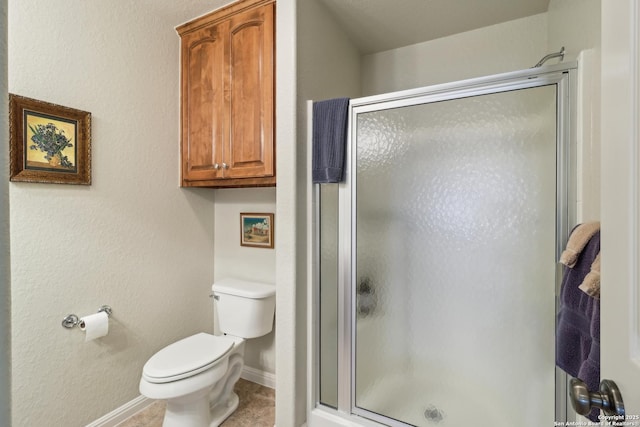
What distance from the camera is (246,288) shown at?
1903 millimetres

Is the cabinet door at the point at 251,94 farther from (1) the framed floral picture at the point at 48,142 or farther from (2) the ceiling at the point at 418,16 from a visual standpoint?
(1) the framed floral picture at the point at 48,142

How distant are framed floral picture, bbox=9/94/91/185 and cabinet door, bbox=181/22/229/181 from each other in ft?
1.81

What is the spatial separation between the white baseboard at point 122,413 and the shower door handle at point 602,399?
2.14m

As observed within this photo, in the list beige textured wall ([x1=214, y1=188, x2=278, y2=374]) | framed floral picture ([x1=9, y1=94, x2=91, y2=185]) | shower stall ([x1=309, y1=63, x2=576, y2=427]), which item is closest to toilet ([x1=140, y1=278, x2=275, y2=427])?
beige textured wall ([x1=214, y1=188, x2=278, y2=374])

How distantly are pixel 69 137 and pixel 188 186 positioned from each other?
2.24ft

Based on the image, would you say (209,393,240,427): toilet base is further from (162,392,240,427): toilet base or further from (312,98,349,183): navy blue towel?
(312,98,349,183): navy blue towel

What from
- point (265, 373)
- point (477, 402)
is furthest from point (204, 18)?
point (477, 402)

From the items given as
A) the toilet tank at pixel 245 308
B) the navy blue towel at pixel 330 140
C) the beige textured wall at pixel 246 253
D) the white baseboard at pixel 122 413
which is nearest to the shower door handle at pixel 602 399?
the navy blue towel at pixel 330 140

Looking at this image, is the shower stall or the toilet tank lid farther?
the toilet tank lid

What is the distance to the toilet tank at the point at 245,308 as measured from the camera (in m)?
1.84

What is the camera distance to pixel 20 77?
51.4 inches

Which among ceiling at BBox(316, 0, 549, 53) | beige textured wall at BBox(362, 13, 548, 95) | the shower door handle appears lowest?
the shower door handle

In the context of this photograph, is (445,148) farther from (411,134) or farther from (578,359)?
(578,359)

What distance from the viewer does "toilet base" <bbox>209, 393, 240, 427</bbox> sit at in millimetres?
1648
